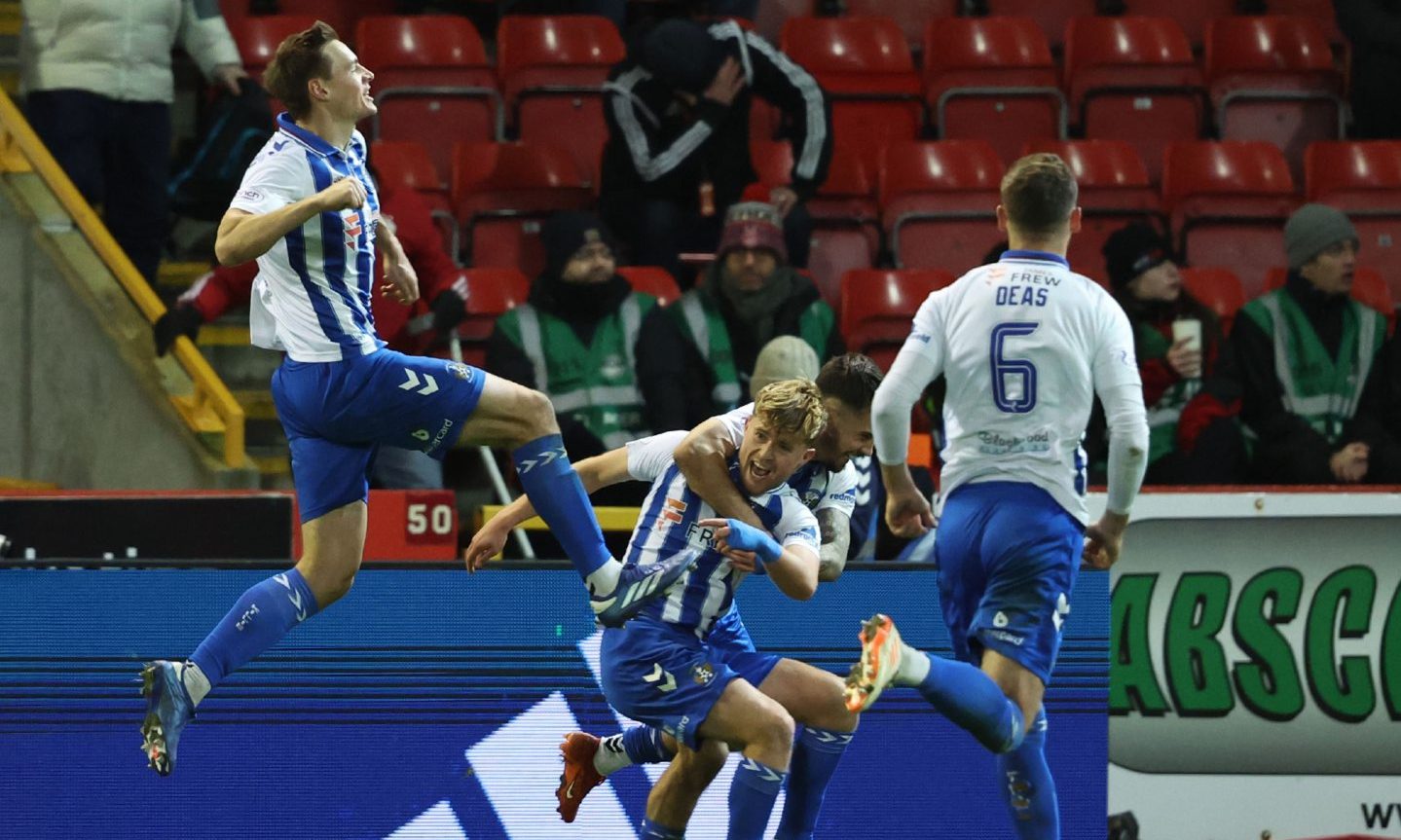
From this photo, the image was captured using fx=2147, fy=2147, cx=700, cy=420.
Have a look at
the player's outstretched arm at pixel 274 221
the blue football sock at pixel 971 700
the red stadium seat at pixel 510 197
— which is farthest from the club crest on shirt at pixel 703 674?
the red stadium seat at pixel 510 197

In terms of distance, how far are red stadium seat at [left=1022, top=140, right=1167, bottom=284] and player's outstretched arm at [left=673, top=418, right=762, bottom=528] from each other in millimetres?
4579

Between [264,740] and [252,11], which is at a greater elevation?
[252,11]

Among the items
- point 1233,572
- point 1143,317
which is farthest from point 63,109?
point 1233,572

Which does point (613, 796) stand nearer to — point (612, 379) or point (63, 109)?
point (612, 379)

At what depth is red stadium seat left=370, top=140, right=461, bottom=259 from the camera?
10.1 metres

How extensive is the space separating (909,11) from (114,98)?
4.71 m

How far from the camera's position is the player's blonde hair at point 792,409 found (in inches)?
226

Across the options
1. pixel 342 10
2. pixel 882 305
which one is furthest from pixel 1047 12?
pixel 342 10

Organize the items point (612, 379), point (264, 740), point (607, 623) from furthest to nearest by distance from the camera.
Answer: point (612, 379), point (264, 740), point (607, 623)

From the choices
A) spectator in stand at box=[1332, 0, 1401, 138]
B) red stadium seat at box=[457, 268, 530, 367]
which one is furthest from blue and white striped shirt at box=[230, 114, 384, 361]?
spectator in stand at box=[1332, 0, 1401, 138]

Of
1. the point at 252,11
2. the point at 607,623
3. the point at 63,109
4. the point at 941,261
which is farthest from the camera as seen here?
the point at 252,11

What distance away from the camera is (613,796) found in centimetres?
692

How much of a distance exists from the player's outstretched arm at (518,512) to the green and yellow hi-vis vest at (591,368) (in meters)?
2.15

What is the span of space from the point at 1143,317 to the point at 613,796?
3.32 metres
